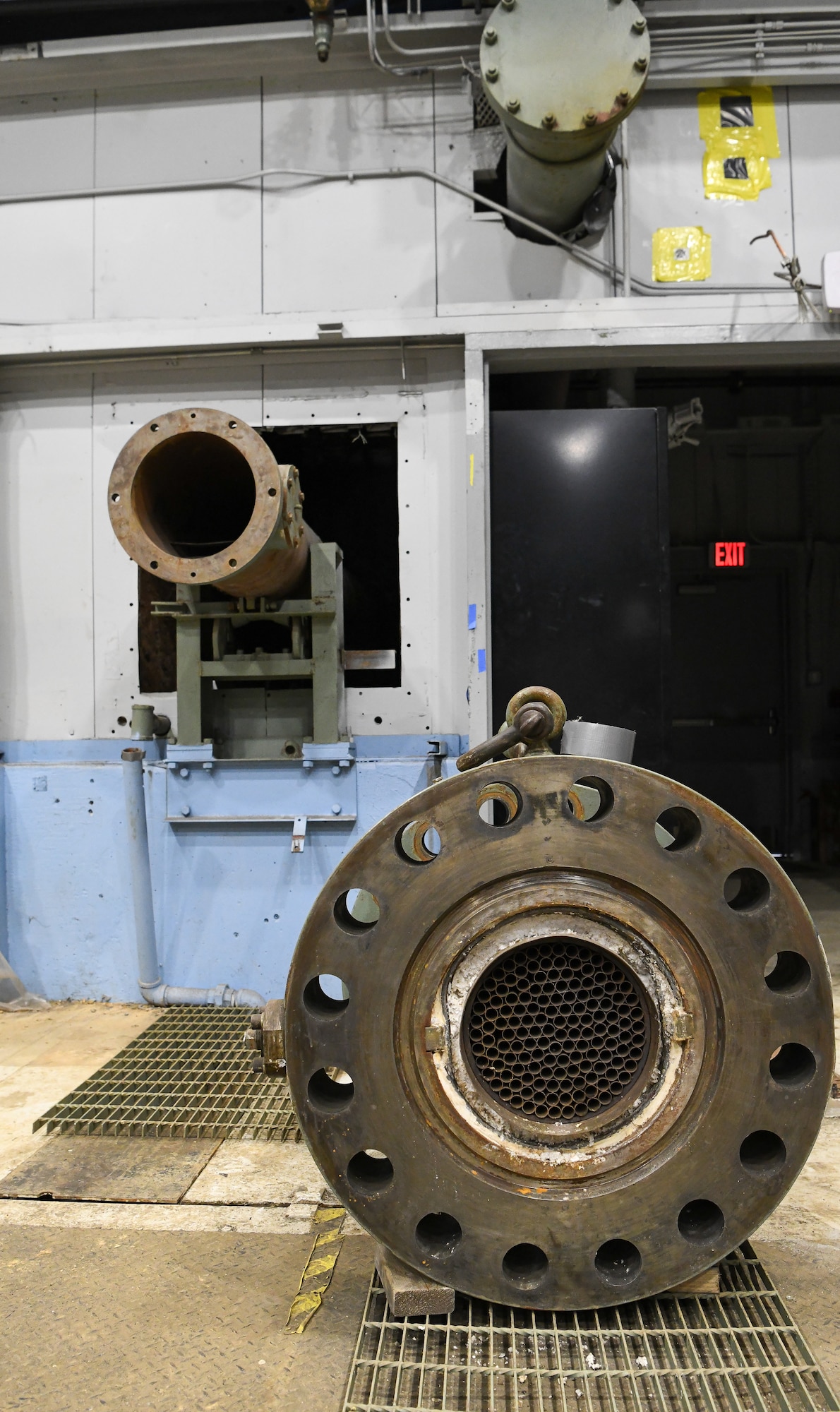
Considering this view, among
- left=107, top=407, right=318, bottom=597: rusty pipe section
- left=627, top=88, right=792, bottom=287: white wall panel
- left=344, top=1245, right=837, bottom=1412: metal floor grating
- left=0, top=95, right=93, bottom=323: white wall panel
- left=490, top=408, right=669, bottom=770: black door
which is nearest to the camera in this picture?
left=344, top=1245, right=837, bottom=1412: metal floor grating

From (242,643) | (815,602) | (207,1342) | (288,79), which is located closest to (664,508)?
(242,643)

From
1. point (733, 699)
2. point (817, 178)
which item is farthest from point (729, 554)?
point (817, 178)

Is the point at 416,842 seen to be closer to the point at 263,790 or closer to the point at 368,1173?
the point at 368,1173

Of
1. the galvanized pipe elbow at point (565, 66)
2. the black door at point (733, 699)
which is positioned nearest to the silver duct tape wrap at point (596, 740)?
the galvanized pipe elbow at point (565, 66)

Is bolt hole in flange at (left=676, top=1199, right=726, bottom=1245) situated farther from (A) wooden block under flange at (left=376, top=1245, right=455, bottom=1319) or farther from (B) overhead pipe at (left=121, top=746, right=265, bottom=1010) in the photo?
(B) overhead pipe at (left=121, top=746, right=265, bottom=1010)

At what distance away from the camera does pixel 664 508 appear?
2.84 metres

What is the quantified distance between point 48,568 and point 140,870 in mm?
1280

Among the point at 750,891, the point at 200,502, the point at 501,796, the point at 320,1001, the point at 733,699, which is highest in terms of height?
the point at 200,502

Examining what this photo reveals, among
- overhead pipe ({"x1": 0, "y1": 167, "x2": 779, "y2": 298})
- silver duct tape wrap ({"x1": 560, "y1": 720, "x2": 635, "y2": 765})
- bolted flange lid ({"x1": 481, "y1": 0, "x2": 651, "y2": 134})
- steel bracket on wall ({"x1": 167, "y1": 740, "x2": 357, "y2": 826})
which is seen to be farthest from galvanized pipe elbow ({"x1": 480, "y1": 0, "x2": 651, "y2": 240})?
steel bracket on wall ({"x1": 167, "y1": 740, "x2": 357, "y2": 826})

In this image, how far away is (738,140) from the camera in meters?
2.97

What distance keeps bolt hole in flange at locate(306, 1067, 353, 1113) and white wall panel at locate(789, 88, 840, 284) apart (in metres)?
3.23

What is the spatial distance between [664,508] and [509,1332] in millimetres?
2464

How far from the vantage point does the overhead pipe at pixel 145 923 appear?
110 inches

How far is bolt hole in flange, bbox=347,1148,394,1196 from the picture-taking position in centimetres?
115
